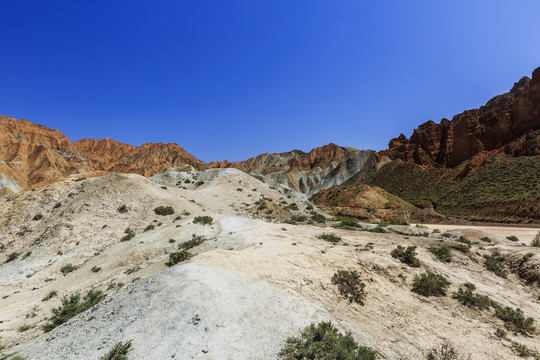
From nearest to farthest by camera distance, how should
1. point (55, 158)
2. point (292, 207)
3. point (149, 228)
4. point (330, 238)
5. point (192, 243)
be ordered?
point (192, 243) → point (330, 238) → point (149, 228) → point (292, 207) → point (55, 158)

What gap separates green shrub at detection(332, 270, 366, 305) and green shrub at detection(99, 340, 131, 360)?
7414 mm

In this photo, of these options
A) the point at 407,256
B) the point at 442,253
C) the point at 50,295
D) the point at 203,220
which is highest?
the point at 203,220

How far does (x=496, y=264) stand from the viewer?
15367 mm

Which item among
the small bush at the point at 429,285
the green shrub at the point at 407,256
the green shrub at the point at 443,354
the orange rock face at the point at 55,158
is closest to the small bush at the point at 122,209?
the orange rock face at the point at 55,158

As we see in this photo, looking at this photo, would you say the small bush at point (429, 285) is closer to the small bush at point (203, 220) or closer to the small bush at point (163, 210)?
the small bush at point (203, 220)

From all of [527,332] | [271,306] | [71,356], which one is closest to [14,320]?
[71,356]

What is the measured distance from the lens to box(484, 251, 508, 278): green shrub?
14.8 metres

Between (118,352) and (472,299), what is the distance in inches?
543

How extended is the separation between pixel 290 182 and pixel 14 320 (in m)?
130

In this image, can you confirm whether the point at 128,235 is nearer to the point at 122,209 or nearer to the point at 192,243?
the point at 122,209

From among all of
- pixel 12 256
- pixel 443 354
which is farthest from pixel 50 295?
pixel 443 354

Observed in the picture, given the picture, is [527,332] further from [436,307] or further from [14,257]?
[14,257]

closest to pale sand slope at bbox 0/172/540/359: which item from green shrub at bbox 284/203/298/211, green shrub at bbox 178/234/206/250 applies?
green shrub at bbox 178/234/206/250

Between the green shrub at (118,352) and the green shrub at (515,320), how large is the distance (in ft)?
45.1
